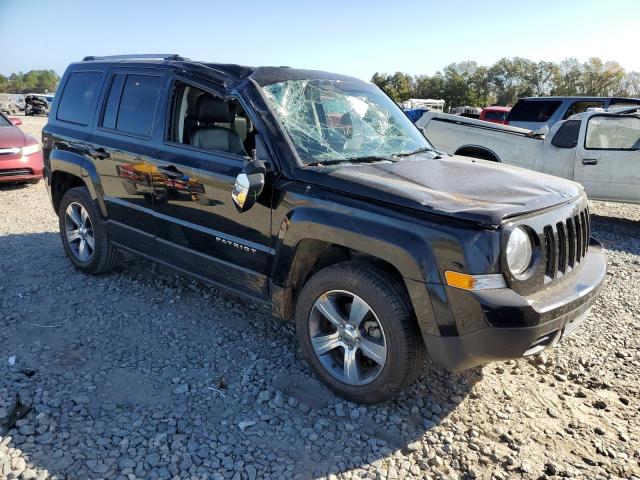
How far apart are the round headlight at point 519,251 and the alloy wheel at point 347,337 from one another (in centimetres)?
77

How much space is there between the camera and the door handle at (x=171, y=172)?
12.0 feet

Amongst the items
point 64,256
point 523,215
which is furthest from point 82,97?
point 523,215

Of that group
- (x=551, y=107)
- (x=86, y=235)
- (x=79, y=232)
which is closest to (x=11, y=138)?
(x=79, y=232)

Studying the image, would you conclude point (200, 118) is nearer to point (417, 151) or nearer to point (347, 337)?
point (417, 151)

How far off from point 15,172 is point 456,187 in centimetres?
854

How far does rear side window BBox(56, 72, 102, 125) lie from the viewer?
459 cm

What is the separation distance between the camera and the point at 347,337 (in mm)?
2947

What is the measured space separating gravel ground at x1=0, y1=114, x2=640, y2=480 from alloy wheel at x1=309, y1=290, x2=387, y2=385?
0.21 metres

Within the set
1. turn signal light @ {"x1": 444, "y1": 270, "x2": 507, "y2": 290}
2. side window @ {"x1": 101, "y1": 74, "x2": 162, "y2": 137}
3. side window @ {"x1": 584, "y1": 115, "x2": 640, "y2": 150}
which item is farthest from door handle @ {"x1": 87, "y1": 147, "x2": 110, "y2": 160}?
side window @ {"x1": 584, "y1": 115, "x2": 640, "y2": 150}

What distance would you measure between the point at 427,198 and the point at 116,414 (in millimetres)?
2138

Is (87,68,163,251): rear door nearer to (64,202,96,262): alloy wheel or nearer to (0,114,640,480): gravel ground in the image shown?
(64,202,96,262): alloy wheel

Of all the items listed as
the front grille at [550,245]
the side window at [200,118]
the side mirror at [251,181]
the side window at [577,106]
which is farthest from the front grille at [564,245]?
the side window at [577,106]

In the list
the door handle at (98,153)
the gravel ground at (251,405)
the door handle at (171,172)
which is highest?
the door handle at (98,153)

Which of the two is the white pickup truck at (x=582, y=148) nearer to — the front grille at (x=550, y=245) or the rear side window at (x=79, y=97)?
the front grille at (x=550, y=245)
